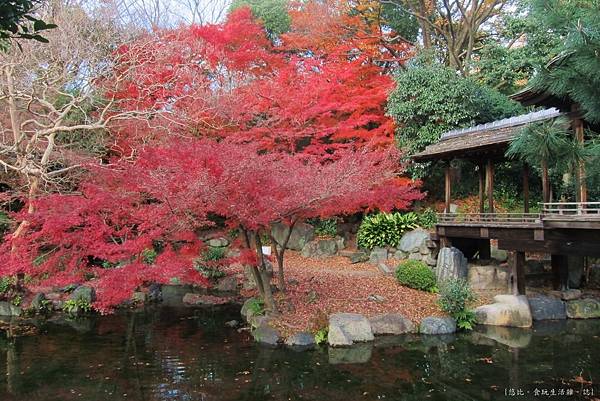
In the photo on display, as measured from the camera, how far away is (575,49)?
10.6 ft

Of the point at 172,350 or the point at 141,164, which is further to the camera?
the point at 141,164

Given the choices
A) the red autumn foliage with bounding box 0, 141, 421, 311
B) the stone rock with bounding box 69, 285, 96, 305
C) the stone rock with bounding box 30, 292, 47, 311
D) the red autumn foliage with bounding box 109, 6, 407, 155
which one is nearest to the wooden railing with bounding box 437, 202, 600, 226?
the red autumn foliage with bounding box 0, 141, 421, 311

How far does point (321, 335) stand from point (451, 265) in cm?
464

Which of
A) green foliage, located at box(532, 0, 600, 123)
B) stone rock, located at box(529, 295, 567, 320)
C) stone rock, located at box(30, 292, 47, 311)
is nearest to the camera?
green foliage, located at box(532, 0, 600, 123)

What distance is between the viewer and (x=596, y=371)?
699 cm

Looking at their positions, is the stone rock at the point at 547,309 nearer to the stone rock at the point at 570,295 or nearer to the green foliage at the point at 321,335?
the stone rock at the point at 570,295

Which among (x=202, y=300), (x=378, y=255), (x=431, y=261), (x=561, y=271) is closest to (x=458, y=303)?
(x=561, y=271)

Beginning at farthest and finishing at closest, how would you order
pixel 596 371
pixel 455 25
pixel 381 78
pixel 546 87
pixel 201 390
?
pixel 455 25, pixel 381 78, pixel 596 371, pixel 201 390, pixel 546 87

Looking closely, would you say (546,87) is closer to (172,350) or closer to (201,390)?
(201,390)

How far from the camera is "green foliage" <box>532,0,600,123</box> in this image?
10.4 feet

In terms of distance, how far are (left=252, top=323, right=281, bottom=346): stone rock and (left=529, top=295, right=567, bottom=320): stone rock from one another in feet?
18.8

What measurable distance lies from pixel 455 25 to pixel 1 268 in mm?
19606

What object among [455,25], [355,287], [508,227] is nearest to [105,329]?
[355,287]

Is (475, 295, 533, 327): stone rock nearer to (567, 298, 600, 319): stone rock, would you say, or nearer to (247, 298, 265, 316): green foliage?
(567, 298, 600, 319): stone rock
